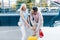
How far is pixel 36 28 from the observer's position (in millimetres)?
4855

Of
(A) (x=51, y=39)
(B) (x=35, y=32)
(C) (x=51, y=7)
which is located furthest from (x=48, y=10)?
(B) (x=35, y=32)

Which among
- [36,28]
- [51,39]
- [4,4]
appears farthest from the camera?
[4,4]

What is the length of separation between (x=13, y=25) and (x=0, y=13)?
80cm

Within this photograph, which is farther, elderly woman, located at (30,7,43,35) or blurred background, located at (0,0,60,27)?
blurred background, located at (0,0,60,27)

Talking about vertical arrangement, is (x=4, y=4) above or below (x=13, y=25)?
above

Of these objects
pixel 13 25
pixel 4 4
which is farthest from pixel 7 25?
pixel 4 4

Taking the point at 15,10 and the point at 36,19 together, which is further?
the point at 15,10

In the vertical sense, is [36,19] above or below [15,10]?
above

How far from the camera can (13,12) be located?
31.0 feet

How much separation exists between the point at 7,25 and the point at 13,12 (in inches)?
25.7

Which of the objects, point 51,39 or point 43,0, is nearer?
point 51,39

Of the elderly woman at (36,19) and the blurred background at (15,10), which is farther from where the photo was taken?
the blurred background at (15,10)

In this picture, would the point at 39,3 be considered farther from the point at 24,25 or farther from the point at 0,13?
the point at 24,25

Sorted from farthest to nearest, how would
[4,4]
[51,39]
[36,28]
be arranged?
1. [4,4]
2. [51,39]
3. [36,28]
